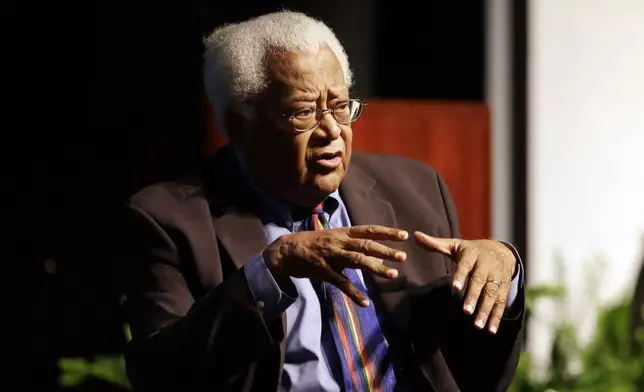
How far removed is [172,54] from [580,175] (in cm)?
186

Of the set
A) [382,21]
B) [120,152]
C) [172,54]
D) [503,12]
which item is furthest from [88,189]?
[503,12]

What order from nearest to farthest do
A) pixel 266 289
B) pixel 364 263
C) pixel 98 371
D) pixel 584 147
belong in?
1. pixel 364 263
2. pixel 266 289
3. pixel 98 371
4. pixel 584 147

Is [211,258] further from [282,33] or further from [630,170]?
[630,170]

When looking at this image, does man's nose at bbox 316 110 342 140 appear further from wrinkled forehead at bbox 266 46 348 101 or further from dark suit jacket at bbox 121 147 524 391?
dark suit jacket at bbox 121 147 524 391

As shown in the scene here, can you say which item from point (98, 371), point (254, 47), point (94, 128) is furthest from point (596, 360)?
point (254, 47)

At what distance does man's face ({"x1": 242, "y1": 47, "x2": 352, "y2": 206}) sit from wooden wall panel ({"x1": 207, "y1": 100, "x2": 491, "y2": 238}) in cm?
169

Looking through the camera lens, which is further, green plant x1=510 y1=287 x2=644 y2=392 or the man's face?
green plant x1=510 y1=287 x2=644 y2=392

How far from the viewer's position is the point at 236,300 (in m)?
1.39

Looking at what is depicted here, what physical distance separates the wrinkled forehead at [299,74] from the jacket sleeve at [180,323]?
0.28m

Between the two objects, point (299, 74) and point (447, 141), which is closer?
point (299, 74)

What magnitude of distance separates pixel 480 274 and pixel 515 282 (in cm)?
14

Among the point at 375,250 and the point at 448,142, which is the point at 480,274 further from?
the point at 448,142

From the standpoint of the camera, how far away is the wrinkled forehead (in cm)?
146

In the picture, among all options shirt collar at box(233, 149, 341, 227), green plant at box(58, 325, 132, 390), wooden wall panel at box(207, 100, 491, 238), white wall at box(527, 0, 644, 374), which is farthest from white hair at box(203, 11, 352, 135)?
white wall at box(527, 0, 644, 374)
